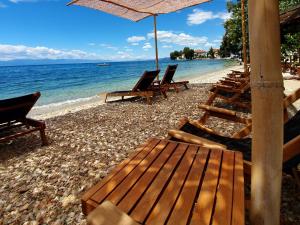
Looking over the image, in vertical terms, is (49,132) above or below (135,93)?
below

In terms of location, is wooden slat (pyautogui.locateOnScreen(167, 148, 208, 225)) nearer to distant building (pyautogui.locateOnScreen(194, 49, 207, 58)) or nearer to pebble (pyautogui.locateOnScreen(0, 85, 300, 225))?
pebble (pyautogui.locateOnScreen(0, 85, 300, 225))

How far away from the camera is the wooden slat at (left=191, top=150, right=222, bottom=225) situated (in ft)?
4.51

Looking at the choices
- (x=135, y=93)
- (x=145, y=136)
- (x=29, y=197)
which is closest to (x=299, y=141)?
(x=29, y=197)

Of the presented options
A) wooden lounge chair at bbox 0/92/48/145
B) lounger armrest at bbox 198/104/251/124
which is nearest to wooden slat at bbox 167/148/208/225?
lounger armrest at bbox 198/104/251/124

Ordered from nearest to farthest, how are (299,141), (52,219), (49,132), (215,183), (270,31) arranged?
(270,31)
(215,183)
(299,141)
(52,219)
(49,132)

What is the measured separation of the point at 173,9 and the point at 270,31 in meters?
8.16

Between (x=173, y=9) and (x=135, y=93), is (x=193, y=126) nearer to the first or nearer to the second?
(x=135, y=93)

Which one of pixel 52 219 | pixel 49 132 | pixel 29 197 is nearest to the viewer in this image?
pixel 52 219

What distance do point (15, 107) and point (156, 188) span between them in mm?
3799

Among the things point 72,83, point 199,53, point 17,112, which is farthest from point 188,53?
point 17,112

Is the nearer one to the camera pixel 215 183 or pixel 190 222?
pixel 190 222

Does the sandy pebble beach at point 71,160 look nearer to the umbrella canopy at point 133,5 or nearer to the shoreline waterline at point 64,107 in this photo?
the shoreline waterline at point 64,107

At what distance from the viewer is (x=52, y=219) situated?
97.9 inches

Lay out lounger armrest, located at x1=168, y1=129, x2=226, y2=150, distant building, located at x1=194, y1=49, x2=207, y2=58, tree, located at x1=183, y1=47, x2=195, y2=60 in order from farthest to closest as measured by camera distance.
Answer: distant building, located at x1=194, y1=49, x2=207, y2=58 < tree, located at x1=183, y1=47, x2=195, y2=60 < lounger armrest, located at x1=168, y1=129, x2=226, y2=150
